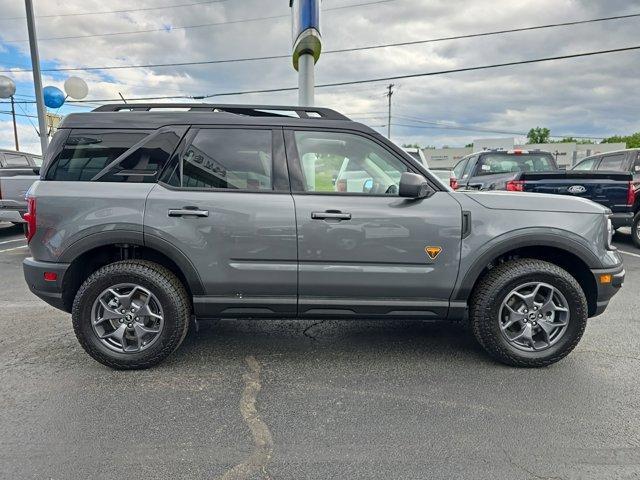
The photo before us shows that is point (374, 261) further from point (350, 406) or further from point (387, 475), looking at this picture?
point (387, 475)

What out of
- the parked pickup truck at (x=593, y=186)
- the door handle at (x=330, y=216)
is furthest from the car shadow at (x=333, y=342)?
the parked pickup truck at (x=593, y=186)

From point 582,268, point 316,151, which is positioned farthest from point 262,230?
point 582,268

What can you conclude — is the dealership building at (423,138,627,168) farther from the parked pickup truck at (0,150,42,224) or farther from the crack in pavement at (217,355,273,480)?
the crack in pavement at (217,355,273,480)

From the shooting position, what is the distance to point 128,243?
10.2 ft

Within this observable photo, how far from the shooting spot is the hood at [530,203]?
10.2ft

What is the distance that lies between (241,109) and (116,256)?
158cm

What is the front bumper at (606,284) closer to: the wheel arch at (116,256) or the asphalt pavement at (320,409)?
the asphalt pavement at (320,409)

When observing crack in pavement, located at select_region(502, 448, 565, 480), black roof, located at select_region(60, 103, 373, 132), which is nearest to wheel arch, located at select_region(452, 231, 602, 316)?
crack in pavement, located at select_region(502, 448, 565, 480)

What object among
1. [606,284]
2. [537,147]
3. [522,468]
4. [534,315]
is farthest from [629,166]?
[537,147]

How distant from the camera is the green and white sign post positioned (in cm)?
795

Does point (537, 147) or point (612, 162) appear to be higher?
point (537, 147)

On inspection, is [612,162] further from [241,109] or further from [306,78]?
[241,109]

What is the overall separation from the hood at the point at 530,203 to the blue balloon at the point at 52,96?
46.6 ft

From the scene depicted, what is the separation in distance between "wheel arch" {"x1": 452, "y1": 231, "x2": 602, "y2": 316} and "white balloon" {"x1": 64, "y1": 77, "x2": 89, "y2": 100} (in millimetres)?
13882
